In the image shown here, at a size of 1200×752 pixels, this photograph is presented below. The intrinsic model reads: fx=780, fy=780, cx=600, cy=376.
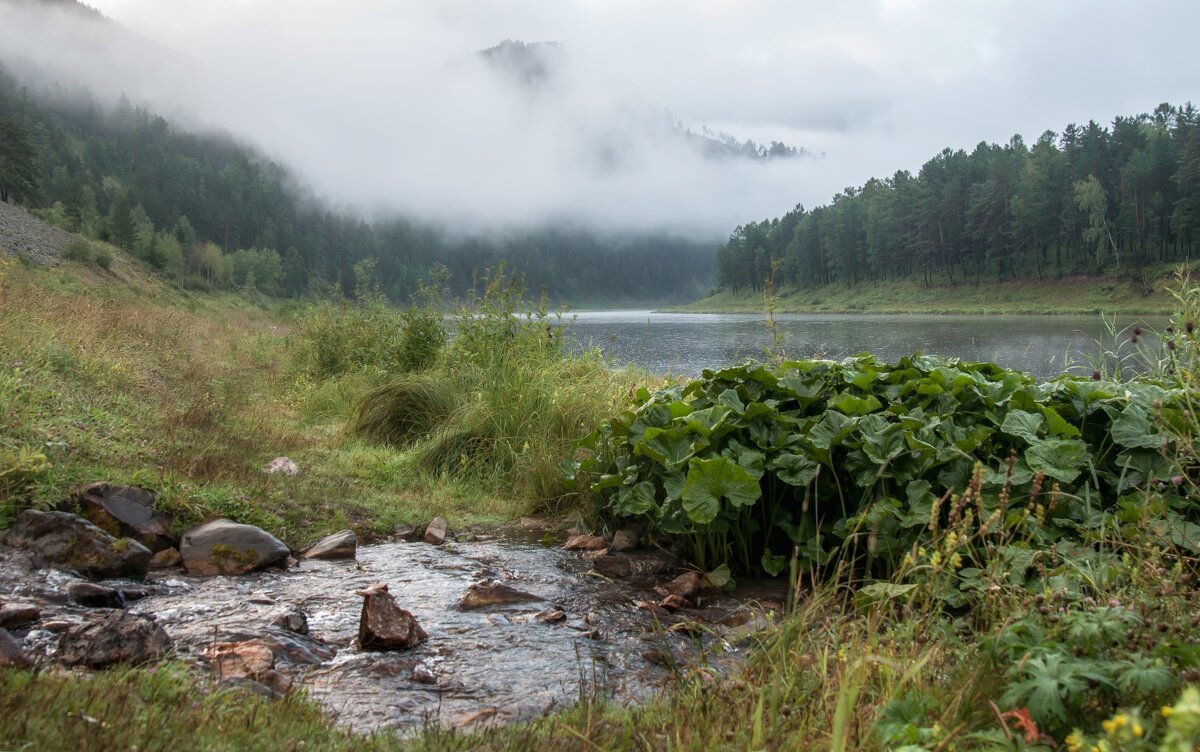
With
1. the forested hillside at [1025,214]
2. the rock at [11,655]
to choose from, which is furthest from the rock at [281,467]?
the forested hillside at [1025,214]

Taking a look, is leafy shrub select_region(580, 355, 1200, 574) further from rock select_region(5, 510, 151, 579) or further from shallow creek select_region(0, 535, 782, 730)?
rock select_region(5, 510, 151, 579)

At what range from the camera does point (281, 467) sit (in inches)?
299

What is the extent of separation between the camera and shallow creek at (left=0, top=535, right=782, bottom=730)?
135 inches

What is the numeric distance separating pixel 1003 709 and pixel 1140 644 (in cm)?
44

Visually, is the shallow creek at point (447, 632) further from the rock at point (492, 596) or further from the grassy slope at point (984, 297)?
the grassy slope at point (984, 297)

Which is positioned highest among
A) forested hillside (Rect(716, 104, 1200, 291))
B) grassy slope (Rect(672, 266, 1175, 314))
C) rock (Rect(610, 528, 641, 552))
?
forested hillside (Rect(716, 104, 1200, 291))

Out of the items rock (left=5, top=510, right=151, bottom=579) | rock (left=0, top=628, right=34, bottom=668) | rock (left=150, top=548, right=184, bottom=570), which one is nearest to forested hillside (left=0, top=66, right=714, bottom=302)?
rock (left=150, top=548, right=184, bottom=570)

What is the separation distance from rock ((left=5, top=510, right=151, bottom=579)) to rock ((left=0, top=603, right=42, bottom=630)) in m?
0.84

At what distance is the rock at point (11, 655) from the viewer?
2.79 metres

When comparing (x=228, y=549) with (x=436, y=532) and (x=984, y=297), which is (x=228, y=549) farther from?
(x=984, y=297)

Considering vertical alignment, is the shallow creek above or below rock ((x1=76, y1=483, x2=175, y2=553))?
below

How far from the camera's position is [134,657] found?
3.23 m

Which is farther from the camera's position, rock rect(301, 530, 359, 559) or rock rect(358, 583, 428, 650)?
rock rect(301, 530, 359, 559)

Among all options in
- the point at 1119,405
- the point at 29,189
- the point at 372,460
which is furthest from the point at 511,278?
the point at 29,189
